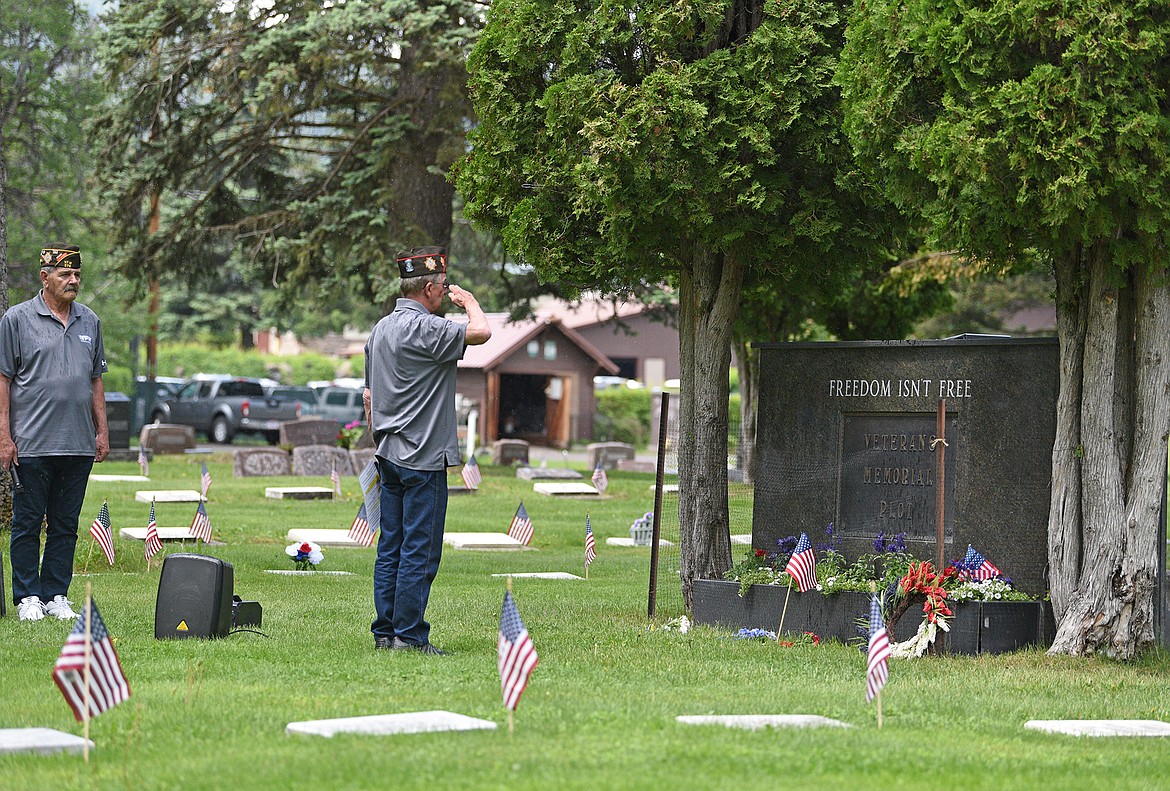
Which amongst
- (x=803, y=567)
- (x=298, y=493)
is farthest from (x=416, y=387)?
(x=298, y=493)

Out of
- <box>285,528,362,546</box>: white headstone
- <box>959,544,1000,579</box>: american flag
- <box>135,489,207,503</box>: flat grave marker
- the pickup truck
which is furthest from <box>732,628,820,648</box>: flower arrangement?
the pickup truck

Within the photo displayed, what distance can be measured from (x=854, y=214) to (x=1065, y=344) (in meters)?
1.78

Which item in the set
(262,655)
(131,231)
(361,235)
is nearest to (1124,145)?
(262,655)

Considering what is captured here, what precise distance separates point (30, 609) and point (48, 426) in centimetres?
109

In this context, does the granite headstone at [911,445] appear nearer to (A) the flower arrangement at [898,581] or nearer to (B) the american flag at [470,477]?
(A) the flower arrangement at [898,581]

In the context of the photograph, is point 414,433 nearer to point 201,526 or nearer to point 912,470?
point 912,470

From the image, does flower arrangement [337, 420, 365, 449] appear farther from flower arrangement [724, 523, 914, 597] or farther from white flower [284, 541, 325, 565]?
flower arrangement [724, 523, 914, 597]

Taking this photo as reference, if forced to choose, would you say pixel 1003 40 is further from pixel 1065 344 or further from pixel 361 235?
pixel 361 235

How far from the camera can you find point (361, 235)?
27797 mm

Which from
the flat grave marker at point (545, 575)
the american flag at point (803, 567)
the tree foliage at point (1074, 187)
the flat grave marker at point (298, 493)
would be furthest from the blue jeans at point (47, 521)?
the flat grave marker at point (298, 493)

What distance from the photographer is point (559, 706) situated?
→ 664cm

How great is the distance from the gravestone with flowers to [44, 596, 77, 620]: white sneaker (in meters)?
4.06

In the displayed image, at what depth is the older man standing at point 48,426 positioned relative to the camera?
9.18m

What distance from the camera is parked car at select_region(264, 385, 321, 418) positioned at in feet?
165
